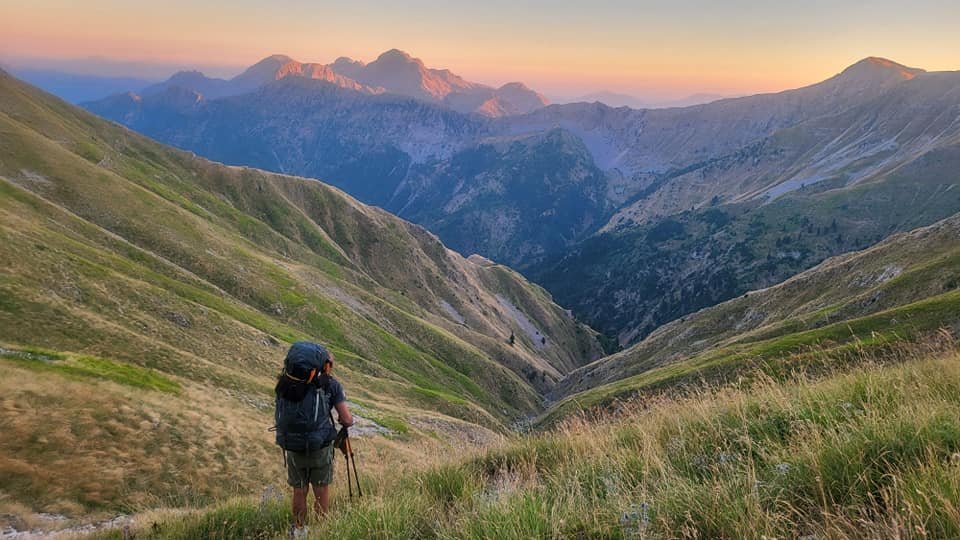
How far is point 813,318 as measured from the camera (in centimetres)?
6712

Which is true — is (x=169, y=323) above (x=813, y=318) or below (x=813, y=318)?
above

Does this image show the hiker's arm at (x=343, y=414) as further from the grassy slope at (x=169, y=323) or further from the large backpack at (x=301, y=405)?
the grassy slope at (x=169, y=323)

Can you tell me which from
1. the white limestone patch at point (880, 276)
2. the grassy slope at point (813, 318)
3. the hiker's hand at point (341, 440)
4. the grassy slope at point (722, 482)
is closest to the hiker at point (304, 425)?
the hiker's hand at point (341, 440)

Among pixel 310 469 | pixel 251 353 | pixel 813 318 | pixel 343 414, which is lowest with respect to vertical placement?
pixel 813 318

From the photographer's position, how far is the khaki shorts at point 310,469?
902 centimetres

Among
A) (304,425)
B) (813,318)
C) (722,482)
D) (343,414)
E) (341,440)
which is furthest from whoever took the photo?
(813,318)

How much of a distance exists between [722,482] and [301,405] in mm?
7001

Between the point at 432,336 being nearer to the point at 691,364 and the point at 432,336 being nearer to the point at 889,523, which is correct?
the point at 691,364

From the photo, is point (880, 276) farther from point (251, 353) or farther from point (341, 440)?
point (341, 440)

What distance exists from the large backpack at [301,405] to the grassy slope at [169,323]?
1292 cm

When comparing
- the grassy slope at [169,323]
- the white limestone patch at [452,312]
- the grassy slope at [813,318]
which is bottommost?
the white limestone patch at [452,312]

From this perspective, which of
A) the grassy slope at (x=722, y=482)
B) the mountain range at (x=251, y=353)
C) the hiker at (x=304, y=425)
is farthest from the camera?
the hiker at (x=304, y=425)

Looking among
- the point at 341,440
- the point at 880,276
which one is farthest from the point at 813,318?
the point at 341,440

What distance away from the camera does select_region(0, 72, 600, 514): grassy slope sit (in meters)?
21.1
